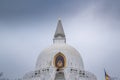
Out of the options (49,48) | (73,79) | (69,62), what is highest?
(49,48)

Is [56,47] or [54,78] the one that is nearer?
[54,78]

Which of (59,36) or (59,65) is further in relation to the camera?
(59,36)

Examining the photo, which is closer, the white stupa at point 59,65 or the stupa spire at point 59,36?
the white stupa at point 59,65

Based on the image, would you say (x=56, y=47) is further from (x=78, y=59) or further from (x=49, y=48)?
(x=78, y=59)

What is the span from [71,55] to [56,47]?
448 centimetres

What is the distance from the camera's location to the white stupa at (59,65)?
59656 millimetres

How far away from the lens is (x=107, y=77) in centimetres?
5956

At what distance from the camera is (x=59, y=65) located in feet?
203

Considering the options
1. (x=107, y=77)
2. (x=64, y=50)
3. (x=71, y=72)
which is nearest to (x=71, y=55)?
(x=64, y=50)

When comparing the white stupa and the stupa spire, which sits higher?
the stupa spire

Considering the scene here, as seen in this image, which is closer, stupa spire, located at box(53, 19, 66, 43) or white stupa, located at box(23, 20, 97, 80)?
white stupa, located at box(23, 20, 97, 80)

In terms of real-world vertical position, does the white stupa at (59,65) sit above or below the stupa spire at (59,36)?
below

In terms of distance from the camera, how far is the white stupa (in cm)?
5966

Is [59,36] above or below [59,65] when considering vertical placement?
above
